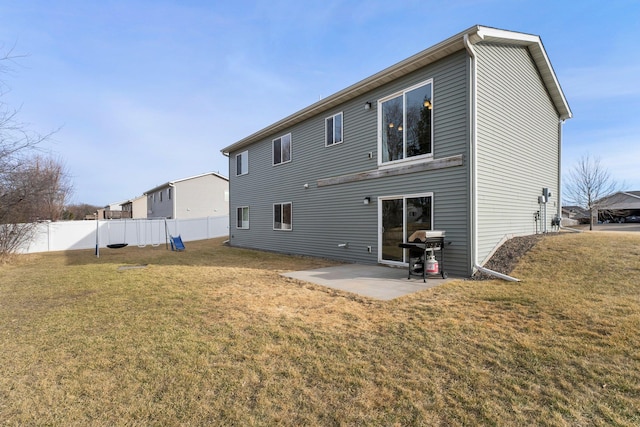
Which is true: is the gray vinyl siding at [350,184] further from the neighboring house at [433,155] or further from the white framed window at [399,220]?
the white framed window at [399,220]

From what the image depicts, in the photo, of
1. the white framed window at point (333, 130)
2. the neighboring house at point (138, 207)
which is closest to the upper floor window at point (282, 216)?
the white framed window at point (333, 130)

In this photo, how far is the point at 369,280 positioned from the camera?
6.80 metres

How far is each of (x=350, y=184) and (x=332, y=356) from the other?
6.98m

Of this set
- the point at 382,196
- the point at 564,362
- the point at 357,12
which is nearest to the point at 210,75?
the point at 357,12

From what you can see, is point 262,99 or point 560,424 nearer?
point 560,424

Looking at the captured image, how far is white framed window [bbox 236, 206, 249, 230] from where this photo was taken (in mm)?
15289

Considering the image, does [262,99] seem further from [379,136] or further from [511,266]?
[511,266]

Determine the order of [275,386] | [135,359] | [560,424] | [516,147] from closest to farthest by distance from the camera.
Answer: [560,424]
[275,386]
[135,359]
[516,147]

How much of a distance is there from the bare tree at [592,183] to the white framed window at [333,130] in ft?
62.6

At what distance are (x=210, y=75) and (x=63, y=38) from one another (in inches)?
220

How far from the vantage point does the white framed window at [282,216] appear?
12.4 meters

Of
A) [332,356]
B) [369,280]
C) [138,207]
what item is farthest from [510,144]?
[138,207]

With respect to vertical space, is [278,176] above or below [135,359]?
above

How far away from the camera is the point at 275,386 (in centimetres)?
267
